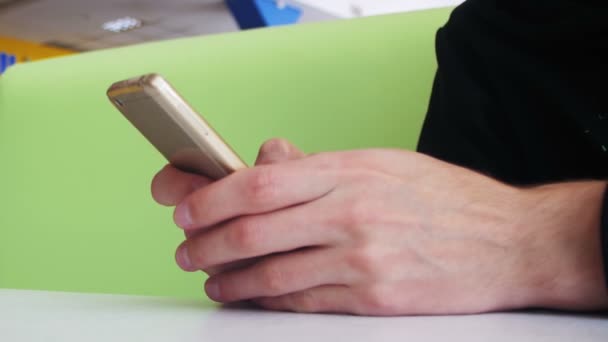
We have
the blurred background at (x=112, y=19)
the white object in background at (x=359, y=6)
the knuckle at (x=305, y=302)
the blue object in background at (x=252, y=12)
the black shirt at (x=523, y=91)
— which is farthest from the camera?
the blurred background at (x=112, y=19)

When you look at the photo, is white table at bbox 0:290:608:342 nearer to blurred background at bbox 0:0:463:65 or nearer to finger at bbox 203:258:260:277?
finger at bbox 203:258:260:277

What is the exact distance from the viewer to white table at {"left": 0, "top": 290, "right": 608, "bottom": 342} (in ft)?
1.04

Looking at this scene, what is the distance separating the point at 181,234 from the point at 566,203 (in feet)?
1.92

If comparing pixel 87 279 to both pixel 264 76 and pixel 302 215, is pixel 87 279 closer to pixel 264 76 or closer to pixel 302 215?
pixel 264 76

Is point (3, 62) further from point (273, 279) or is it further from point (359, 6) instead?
point (273, 279)

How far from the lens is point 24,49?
7.93 meters

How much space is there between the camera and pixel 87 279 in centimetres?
96

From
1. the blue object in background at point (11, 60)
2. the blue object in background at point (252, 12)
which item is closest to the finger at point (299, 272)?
the blue object in background at point (252, 12)

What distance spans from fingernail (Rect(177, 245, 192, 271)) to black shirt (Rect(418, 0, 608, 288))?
346 mm

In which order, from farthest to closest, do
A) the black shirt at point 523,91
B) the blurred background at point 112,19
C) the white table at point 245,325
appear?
the blurred background at point 112,19 < the black shirt at point 523,91 < the white table at point 245,325

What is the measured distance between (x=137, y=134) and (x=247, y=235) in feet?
1.97

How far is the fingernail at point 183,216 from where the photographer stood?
41 cm

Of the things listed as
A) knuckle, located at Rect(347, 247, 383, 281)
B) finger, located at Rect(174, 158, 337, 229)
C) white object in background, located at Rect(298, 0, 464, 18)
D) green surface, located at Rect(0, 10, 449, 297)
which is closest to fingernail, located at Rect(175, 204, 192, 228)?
finger, located at Rect(174, 158, 337, 229)

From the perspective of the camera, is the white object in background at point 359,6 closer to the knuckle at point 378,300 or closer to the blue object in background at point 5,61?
the blue object in background at point 5,61
